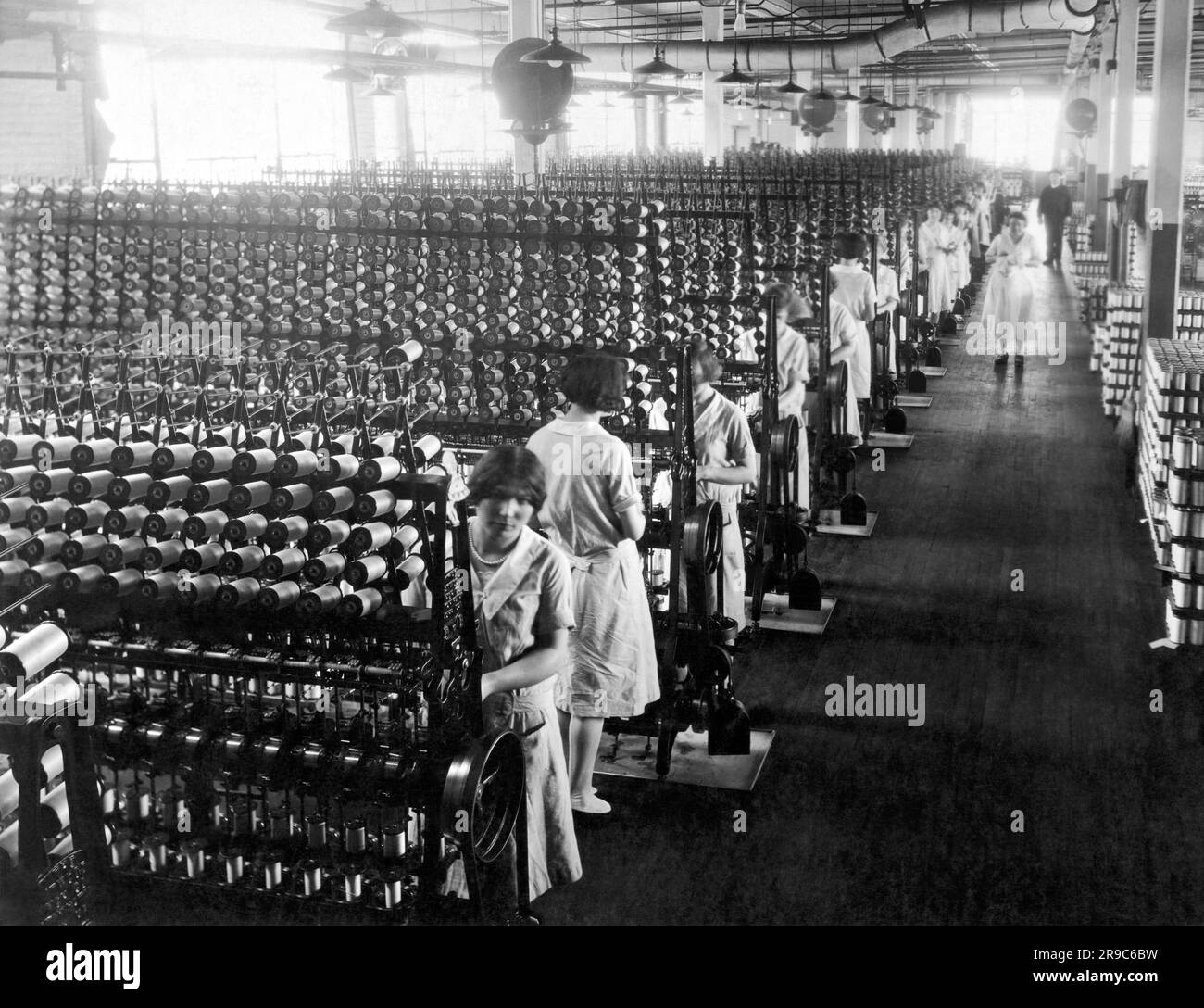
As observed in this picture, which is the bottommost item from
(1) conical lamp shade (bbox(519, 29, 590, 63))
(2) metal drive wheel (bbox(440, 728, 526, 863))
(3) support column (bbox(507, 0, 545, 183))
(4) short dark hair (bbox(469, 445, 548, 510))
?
(2) metal drive wheel (bbox(440, 728, 526, 863))

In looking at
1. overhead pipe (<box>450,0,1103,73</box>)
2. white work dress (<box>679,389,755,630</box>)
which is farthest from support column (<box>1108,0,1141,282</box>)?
white work dress (<box>679,389,755,630</box>)

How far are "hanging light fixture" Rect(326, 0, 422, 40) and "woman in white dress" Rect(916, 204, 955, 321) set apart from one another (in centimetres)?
877

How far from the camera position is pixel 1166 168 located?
10.1m

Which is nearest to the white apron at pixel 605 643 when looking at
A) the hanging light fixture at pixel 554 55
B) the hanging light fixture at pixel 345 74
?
the hanging light fixture at pixel 554 55

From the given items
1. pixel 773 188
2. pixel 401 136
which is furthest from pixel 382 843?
pixel 401 136

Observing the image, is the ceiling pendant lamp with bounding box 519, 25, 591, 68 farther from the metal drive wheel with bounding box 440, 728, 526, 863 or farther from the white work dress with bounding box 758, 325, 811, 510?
the metal drive wheel with bounding box 440, 728, 526, 863

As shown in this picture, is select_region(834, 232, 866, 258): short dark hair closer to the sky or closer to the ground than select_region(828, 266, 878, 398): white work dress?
closer to the sky

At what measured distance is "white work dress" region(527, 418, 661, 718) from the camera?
4.36 meters

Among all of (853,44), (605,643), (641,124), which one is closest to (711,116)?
(853,44)

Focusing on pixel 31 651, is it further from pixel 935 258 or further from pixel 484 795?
pixel 935 258

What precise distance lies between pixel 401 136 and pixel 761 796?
16658 millimetres

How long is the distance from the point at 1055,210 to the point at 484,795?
22.1m

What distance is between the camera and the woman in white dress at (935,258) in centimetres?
1520

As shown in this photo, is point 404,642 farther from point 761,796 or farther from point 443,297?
point 443,297
